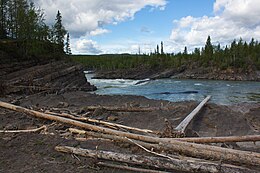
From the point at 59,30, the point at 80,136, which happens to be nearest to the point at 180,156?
the point at 80,136

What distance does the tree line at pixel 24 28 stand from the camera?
3586 centimetres

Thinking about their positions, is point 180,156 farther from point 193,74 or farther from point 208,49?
point 208,49

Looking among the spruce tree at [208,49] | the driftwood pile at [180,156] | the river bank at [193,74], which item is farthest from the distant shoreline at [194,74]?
the driftwood pile at [180,156]

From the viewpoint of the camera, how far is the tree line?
3586 centimetres

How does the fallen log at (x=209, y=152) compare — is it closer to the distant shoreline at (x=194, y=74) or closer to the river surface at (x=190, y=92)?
the river surface at (x=190, y=92)

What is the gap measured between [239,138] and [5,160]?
6350 millimetres

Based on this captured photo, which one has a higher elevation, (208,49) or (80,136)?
(208,49)

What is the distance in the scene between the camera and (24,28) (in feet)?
126

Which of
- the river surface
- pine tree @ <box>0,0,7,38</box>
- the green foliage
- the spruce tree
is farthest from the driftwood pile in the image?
the spruce tree

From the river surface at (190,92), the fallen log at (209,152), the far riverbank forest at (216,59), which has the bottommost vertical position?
the river surface at (190,92)

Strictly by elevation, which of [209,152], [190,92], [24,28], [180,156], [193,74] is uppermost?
[24,28]

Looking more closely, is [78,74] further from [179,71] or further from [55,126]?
[179,71]

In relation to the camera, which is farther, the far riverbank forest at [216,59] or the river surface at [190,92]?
the far riverbank forest at [216,59]

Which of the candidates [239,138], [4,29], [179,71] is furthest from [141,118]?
[179,71]
